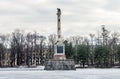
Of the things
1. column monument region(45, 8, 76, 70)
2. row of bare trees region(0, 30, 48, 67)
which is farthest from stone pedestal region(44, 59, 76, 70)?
row of bare trees region(0, 30, 48, 67)

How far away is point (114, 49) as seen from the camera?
108 meters

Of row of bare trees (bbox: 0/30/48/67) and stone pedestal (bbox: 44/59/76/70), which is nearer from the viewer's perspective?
stone pedestal (bbox: 44/59/76/70)

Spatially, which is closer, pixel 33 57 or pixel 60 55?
pixel 60 55

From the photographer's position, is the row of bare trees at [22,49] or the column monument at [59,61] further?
the row of bare trees at [22,49]

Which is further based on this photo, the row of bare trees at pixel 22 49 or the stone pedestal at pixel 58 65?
the row of bare trees at pixel 22 49

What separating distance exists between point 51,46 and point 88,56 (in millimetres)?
16511

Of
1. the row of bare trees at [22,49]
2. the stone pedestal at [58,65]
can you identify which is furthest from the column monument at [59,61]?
the row of bare trees at [22,49]

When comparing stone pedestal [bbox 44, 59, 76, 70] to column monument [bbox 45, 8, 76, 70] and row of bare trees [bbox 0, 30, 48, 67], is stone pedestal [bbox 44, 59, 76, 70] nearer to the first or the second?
column monument [bbox 45, 8, 76, 70]

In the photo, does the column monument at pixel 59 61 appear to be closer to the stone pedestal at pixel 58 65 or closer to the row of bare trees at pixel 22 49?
the stone pedestal at pixel 58 65

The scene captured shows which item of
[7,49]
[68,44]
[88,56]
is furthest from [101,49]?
[7,49]

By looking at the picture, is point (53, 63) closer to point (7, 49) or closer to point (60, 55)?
point (60, 55)

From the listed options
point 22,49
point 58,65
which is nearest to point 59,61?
point 58,65

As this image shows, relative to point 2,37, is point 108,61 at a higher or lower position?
lower

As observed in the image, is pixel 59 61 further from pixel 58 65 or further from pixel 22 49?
pixel 22 49
